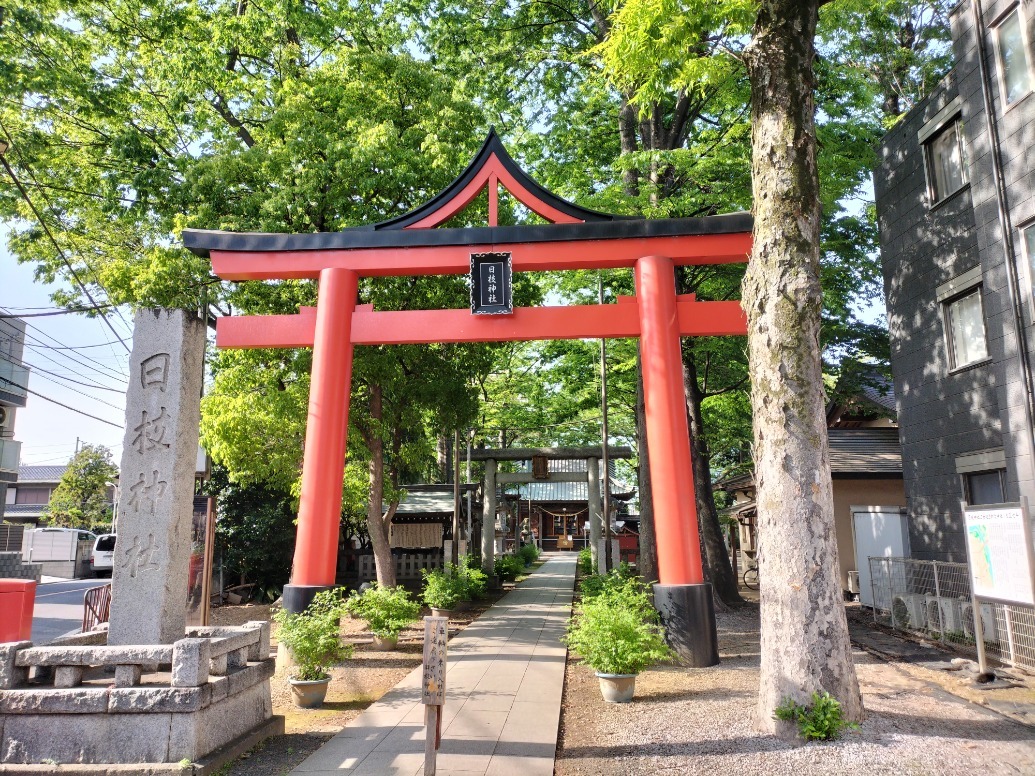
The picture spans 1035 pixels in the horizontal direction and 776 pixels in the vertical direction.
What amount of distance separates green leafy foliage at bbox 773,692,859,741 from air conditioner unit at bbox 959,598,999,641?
6163mm

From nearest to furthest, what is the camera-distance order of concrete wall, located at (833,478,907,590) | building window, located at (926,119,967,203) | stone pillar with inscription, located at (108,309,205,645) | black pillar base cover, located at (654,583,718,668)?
stone pillar with inscription, located at (108,309,205,645) < black pillar base cover, located at (654,583,718,668) < building window, located at (926,119,967,203) < concrete wall, located at (833,478,907,590)

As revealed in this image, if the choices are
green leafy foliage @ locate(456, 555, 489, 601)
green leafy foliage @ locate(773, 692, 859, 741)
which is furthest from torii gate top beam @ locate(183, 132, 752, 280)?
green leafy foliage @ locate(456, 555, 489, 601)

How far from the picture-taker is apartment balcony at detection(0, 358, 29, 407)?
26141mm

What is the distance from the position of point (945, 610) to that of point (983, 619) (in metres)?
0.58

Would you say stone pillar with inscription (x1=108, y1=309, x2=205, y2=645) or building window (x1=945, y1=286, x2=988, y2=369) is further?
building window (x1=945, y1=286, x2=988, y2=369)

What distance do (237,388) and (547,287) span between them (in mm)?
10516

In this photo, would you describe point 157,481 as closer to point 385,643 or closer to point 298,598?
point 298,598

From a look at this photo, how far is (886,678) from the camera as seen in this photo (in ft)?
28.3

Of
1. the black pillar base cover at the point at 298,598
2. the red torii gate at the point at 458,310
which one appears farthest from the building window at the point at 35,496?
the black pillar base cover at the point at 298,598

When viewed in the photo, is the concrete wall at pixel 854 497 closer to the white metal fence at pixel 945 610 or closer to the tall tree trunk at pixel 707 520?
the white metal fence at pixel 945 610

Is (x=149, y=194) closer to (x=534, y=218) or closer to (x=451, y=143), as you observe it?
(x=451, y=143)

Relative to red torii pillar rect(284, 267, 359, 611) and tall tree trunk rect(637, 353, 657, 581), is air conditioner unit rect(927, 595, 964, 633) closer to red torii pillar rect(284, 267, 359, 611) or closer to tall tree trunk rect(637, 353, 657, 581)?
tall tree trunk rect(637, 353, 657, 581)

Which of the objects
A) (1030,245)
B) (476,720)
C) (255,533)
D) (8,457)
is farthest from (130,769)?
(8,457)

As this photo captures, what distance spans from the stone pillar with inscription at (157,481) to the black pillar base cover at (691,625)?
19.6 feet
